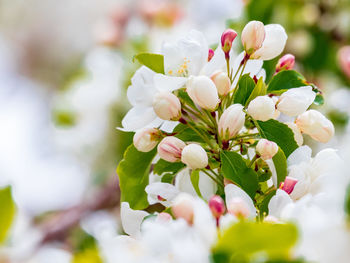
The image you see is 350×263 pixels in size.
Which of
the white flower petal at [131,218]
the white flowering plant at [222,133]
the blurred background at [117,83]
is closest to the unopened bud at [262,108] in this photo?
the white flowering plant at [222,133]

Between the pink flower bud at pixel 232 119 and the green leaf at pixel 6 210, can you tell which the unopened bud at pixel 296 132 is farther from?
the green leaf at pixel 6 210

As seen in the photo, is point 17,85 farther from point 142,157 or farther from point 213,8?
point 142,157

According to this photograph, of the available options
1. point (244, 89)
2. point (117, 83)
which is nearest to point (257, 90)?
point (244, 89)

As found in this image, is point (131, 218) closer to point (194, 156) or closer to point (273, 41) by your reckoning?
point (194, 156)

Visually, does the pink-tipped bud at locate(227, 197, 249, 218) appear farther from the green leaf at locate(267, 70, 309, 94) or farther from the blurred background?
the blurred background

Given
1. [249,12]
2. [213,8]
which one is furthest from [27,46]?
[249,12]

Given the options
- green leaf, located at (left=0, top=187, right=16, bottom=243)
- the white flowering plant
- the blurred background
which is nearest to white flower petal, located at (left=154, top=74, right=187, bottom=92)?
the white flowering plant
